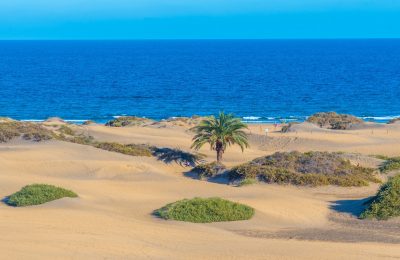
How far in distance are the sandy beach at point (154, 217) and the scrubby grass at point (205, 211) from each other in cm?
35

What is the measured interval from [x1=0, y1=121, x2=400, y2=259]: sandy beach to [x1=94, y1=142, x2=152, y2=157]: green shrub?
134cm

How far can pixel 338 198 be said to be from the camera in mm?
25656

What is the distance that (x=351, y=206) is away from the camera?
23.5 meters

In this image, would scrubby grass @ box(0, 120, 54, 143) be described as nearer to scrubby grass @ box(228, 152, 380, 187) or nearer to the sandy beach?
the sandy beach

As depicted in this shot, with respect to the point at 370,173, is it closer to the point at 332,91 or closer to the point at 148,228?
the point at 148,228

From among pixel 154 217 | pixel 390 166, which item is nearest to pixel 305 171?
pixel 390 166

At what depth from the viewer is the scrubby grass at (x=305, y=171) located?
27.3 m

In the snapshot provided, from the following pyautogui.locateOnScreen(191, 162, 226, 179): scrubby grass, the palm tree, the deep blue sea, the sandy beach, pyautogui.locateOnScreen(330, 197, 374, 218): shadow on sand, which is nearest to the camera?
the sandy beach

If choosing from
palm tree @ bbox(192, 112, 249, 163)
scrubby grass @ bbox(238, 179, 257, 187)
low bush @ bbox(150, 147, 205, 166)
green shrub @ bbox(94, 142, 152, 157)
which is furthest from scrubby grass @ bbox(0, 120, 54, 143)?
scrubby grass @ bbox(238, 179, 257, 187)

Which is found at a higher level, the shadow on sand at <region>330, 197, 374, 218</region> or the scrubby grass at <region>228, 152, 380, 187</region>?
the scrubby grass at <region>228, 152, 380, 187</region>

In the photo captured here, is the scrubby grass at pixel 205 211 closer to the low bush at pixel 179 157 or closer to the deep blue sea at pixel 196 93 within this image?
the low bush at pixel 179 157

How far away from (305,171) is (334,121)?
2301 centimetres

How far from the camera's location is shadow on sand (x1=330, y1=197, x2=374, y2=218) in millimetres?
22720

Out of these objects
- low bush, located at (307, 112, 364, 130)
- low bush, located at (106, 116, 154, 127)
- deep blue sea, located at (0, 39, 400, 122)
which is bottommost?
low bush, located at (106, 116, 154, 127)
